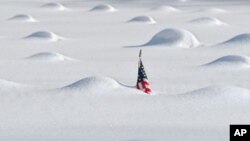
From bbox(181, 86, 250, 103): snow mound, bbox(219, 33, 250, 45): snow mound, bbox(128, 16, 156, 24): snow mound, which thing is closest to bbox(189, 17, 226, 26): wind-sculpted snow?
bbox(128, 16, 156, 24): snow mound

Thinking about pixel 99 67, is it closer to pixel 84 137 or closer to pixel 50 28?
pixel 84 137

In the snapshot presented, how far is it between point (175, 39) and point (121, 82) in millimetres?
2162

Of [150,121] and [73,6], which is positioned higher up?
[73,6]

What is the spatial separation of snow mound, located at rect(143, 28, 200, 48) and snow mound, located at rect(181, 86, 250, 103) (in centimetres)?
260

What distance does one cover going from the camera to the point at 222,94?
14.3ft

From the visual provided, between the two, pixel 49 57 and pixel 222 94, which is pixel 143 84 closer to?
pixel 222 94

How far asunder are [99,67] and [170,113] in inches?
69.4

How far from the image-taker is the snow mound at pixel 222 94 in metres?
4.33

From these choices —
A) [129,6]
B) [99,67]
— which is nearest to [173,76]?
→ [99,67]

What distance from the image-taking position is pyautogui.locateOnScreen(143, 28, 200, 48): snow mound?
23.2ft

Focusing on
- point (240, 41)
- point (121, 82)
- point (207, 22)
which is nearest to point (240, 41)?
point (240, 41)

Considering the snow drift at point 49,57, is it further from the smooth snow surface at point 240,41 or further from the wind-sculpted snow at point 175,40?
the smooth snow surface at point 240,41

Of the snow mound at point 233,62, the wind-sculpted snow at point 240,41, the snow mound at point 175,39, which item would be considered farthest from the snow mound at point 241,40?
the snow mound at point 233,62

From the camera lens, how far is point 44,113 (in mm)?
4082
